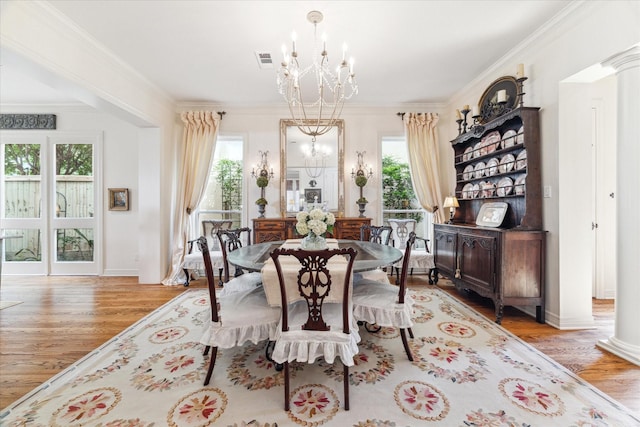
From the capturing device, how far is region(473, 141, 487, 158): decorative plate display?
3.40 metres

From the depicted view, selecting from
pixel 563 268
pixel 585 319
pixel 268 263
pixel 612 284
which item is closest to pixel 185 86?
pixel 268 263

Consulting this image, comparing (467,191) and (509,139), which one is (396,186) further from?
(509,139)

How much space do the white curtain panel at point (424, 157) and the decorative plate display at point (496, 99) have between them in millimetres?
951

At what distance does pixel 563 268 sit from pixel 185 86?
4.98 meters

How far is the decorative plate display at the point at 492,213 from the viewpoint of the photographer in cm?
308

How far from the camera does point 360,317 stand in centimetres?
201

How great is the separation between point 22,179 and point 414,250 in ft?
21.8

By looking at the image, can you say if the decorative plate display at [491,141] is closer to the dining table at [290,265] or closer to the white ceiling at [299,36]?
the white ceiling at [299,36]

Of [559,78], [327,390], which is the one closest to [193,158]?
[327,390]

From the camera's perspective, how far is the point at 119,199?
4617 millimetres

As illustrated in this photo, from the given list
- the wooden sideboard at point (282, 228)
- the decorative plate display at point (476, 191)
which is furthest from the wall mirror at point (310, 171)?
the decorative plate display at point (476, 191)

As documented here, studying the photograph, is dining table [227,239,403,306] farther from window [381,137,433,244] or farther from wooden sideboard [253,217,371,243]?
window [381,137,433,244]

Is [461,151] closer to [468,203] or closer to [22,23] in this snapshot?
[468,203]

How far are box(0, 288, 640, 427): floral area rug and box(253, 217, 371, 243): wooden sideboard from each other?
193 centimetres
